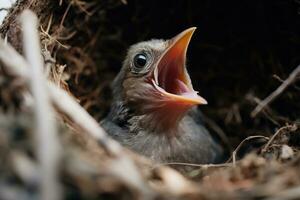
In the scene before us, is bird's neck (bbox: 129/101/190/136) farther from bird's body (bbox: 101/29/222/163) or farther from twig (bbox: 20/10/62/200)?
twig (bbox: 20/10/62/200)

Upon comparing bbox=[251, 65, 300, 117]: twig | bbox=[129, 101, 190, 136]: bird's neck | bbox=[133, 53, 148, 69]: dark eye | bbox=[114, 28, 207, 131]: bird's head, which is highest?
bbox=[133, 53, 148, 69]: dark eye

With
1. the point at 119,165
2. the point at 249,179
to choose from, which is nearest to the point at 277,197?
the point at 249,179

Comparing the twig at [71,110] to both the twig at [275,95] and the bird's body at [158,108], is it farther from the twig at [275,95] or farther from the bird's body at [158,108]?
the bird's body at [158,108]

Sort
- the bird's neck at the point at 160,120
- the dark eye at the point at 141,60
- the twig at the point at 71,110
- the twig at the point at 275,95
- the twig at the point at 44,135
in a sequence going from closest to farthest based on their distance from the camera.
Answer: the twig at the point at 44,135, the twig at the point at 71,110, the twig at the point at 275,95, the bird's neck at the point at 160,120, the dark eye at the point at 141,60

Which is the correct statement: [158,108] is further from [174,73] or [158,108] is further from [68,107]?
[68,107]

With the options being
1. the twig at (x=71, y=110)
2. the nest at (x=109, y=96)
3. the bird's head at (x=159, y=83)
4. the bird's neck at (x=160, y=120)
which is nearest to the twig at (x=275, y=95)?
the nest at (x=109, y=96)

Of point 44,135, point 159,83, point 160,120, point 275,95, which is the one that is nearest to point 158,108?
point 160,120

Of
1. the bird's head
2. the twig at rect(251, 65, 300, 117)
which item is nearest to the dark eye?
the bird's head
